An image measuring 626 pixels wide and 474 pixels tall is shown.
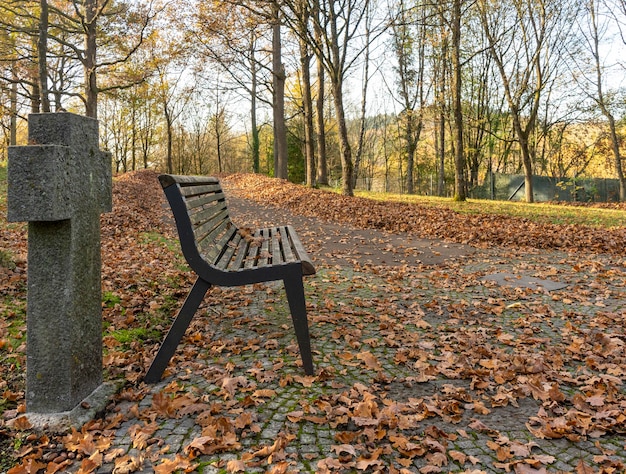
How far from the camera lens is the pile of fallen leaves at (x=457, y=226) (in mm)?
8289

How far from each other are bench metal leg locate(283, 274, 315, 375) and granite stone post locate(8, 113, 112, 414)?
1.21m

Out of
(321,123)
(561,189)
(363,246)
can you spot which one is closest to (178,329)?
(363,246)

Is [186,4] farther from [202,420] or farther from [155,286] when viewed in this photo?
[202,420]

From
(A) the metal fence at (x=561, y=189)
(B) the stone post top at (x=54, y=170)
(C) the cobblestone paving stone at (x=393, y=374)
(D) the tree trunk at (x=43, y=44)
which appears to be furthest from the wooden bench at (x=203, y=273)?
(A) the metal fence at (x=561, y=189)

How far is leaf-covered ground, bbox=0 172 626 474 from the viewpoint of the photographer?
2.17 meters

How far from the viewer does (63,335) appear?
238cm

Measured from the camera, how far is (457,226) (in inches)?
384

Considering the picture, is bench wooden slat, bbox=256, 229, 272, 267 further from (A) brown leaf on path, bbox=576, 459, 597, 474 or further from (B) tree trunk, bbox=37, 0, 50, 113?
(B) tree trunk, bbox=37, 0, 50, 113

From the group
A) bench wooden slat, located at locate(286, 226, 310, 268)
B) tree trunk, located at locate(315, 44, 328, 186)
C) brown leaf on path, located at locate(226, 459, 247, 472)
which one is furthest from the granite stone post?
tree trunk, located at locate(315, 44, 328, 186)

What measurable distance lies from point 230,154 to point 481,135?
2855 cm

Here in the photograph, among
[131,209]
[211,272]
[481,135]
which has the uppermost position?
[481,135]

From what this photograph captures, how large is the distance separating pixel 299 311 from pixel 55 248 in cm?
147

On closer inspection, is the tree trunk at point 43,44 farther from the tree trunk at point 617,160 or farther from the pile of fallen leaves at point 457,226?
the tree trunk at point 617,160

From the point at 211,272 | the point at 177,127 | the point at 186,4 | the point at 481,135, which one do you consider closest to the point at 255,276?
the point at 211,272
